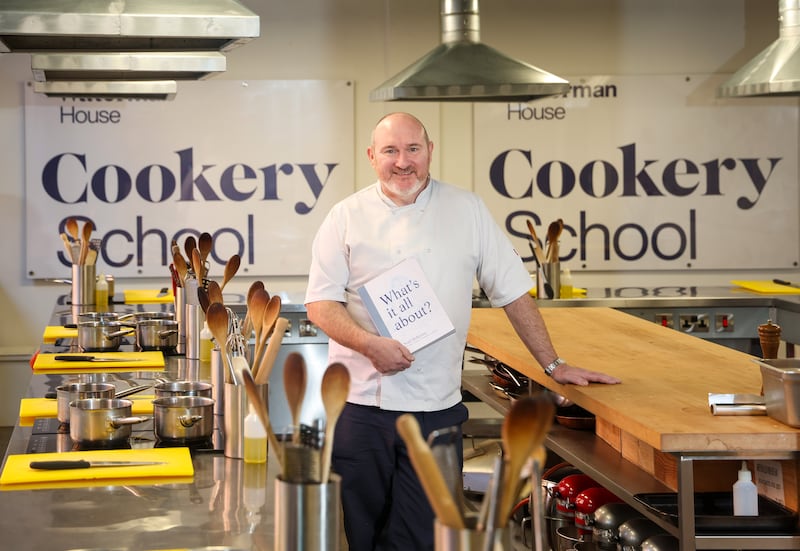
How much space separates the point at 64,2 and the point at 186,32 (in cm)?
29

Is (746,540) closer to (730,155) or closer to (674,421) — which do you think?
(674,421)

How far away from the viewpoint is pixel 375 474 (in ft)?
10.1

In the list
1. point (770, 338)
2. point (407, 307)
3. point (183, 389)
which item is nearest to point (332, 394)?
point (183, 389)

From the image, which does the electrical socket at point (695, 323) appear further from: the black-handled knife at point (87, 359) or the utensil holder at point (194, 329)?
the black-handled knife at point (87, 359)

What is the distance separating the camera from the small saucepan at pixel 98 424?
7.84 ft

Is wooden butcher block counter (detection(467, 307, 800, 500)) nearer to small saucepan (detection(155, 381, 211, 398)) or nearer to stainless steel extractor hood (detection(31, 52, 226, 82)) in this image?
small saucepan (detection(155, 381, 211, 398))

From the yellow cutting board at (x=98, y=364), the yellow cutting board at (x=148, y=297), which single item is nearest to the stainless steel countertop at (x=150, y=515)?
the yellow cutting board at (x=98, y=364)

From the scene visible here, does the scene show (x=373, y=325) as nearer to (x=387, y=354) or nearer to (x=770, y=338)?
(x=387, y=354)

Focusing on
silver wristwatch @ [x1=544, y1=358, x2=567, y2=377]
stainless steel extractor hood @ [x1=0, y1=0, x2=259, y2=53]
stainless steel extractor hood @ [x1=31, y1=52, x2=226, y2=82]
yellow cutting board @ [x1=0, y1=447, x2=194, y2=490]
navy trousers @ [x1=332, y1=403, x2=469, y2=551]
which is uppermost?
stainless steel extractor hood @ [x1=31, y1=52, x2=226, y2=82]

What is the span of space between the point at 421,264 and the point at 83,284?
261 cm

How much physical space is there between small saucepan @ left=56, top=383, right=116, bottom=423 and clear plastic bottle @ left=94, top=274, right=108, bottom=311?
2635mm

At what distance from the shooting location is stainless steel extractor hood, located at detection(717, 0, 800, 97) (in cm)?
460

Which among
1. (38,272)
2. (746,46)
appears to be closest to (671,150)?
(746,46)

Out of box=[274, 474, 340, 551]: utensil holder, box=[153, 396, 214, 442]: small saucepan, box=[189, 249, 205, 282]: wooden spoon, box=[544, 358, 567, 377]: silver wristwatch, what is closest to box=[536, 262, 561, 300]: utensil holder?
box=[189, 249, 205, 282]: wooden spoon
